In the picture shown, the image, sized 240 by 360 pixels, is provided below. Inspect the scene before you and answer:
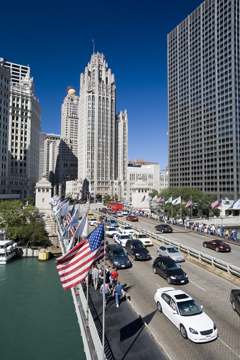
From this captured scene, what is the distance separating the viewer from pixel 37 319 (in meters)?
24.3

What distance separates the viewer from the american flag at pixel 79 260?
1232 centimetres

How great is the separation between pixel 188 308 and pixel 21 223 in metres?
45.5

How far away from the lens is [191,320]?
1233 cm

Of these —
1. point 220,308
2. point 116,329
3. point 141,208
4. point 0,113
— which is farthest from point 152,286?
point 0,113

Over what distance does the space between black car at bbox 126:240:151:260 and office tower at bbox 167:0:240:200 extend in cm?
8964

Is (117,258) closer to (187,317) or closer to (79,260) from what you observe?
(79,260)

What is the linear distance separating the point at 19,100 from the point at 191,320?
12645 cm

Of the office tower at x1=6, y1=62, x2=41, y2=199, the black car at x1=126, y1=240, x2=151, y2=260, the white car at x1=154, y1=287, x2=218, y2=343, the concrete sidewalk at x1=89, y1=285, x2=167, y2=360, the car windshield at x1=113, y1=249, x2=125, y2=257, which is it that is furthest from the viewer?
the office tower at x1=6, y1=62, x2=41, y2=199

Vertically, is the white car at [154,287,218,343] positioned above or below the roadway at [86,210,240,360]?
above

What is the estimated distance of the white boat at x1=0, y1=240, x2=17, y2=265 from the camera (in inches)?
1700

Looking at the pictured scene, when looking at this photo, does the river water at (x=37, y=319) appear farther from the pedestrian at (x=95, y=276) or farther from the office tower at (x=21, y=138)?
the office tower at (x=21, y=138)

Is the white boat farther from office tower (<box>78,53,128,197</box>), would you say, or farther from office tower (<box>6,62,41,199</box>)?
office tower (<box>78,53,128,197</box>)

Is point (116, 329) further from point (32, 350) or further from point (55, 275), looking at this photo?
point (55, 275)

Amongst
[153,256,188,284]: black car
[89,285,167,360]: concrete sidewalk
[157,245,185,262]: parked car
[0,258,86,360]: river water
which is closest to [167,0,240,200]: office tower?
[157,245,185,262]: parked car
